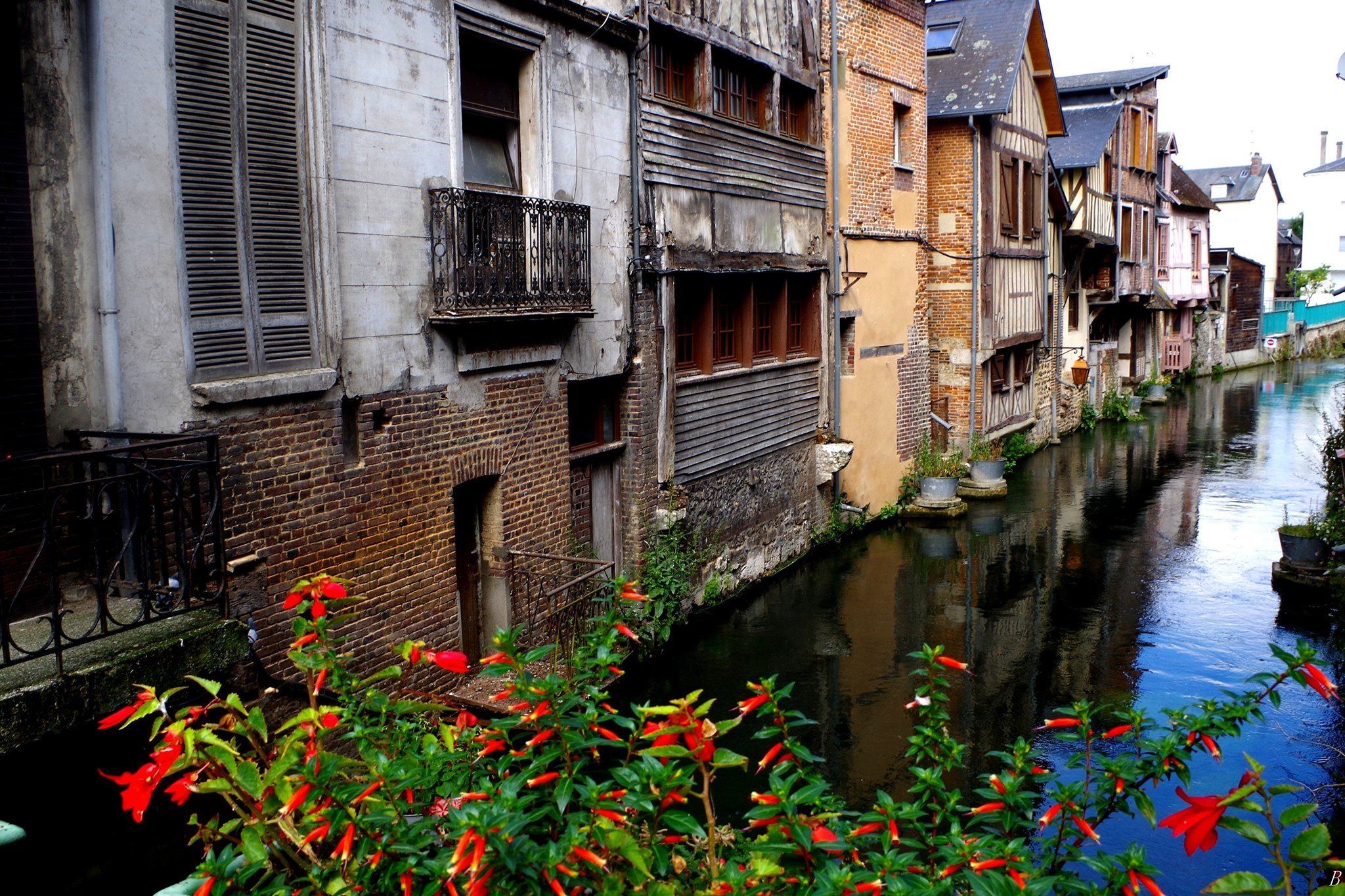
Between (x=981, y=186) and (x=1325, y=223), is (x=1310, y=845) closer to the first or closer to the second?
(x=981, y=186)

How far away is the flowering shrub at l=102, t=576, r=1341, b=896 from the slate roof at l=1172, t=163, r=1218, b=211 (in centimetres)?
3862

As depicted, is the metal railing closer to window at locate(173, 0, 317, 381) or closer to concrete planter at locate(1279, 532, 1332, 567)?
window at locate(173, 0, 317, 381)

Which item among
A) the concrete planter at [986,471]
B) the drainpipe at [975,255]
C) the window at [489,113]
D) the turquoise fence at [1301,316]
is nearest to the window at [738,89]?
the window at [489,113]

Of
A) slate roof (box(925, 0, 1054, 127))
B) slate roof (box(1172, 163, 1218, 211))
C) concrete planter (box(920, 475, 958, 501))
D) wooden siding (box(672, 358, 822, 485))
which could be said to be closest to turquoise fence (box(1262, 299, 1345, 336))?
slate roof (box(1172, 163, 1218, 211))

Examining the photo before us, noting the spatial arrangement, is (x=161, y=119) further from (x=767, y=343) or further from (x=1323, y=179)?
(x=1323, y=179)

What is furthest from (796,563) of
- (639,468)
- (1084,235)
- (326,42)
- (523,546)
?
(1084,235)

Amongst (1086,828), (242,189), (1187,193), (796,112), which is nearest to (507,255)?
(242,189)

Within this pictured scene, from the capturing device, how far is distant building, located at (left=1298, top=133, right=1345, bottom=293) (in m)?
61.8

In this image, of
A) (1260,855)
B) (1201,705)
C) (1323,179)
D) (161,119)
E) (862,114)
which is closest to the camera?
(1201,705)

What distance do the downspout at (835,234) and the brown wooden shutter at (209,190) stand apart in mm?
9971

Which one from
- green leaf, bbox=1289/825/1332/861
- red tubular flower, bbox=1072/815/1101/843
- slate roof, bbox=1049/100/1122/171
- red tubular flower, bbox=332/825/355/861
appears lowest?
red tubular flower, bbox=1072/815/1101/843

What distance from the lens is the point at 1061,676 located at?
10492 mm

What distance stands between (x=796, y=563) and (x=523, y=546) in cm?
597

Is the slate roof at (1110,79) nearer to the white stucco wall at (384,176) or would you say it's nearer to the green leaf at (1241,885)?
the white stucco wall at (384,176)
